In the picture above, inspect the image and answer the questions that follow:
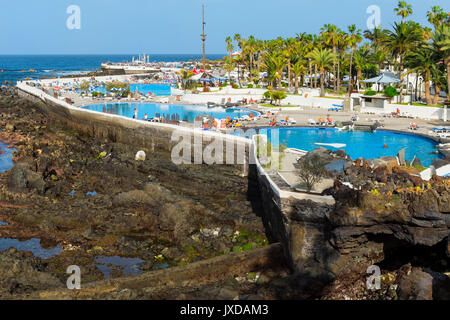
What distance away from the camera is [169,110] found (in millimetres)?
47906

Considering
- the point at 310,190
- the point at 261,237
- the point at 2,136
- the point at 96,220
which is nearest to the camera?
the point at 310,190

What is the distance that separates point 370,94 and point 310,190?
1133 inches

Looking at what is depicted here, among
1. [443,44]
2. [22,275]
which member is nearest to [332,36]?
[443,44]

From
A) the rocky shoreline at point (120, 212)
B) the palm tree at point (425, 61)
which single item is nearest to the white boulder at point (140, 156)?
the rocky shoreline at point (120, 212)

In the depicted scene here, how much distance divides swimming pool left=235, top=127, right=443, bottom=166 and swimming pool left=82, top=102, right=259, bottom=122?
10.4m

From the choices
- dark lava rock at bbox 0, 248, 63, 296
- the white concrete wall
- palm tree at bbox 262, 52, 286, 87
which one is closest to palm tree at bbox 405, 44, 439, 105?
the white concrete wall

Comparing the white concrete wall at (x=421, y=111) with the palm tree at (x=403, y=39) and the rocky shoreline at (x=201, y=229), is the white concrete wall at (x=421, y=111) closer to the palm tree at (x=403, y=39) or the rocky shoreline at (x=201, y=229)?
the palm tree at (x=403, y=39)

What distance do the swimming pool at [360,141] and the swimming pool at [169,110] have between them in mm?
10406

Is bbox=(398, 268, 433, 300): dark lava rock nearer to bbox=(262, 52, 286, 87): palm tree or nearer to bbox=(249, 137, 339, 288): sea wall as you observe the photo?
bbox=(249, 137, 339, 288): sea wall

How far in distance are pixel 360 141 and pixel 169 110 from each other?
23212mm

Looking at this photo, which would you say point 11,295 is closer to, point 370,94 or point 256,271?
point 256,271

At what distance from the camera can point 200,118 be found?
34.1 metres

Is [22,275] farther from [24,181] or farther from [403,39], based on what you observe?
[403,39]
